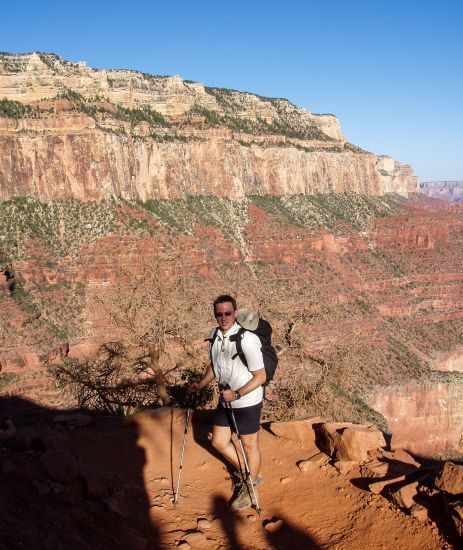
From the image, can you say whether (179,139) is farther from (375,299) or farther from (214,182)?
(375,299)

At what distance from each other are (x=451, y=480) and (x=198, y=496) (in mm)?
3175

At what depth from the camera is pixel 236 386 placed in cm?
643

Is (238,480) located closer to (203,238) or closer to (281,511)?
(281,511)

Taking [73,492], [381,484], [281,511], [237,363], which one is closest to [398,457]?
[381,484]

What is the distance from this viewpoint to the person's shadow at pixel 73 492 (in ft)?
16.4

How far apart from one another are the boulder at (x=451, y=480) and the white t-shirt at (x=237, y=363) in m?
2.28

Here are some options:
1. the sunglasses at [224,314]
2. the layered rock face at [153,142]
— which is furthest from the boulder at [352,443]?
the layered rock face at [153,142]

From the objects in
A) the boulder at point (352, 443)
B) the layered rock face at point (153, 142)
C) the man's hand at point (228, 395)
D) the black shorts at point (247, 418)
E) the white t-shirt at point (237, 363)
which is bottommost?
the boulder at point (352, 443)

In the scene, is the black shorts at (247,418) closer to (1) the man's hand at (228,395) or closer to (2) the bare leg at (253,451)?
(2) the bare leg at (253,451)

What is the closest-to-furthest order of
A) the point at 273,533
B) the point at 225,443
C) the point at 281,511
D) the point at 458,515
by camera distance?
the point at 458,515 → the point at 273,533 → the point at 281,511 → the point at 225,443

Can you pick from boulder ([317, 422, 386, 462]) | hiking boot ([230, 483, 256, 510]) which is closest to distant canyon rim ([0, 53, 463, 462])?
boulder ([317, 422, 386, 462])

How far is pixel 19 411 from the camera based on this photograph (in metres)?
19.5

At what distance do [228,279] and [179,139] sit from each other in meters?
23.5

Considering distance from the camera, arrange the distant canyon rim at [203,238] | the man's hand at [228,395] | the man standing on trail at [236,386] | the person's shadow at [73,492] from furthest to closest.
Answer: the distant canyon rim at [203,238], the man standing on trail at [236,386], the man's hand at [228,395], the person's shadow at [73,492]
